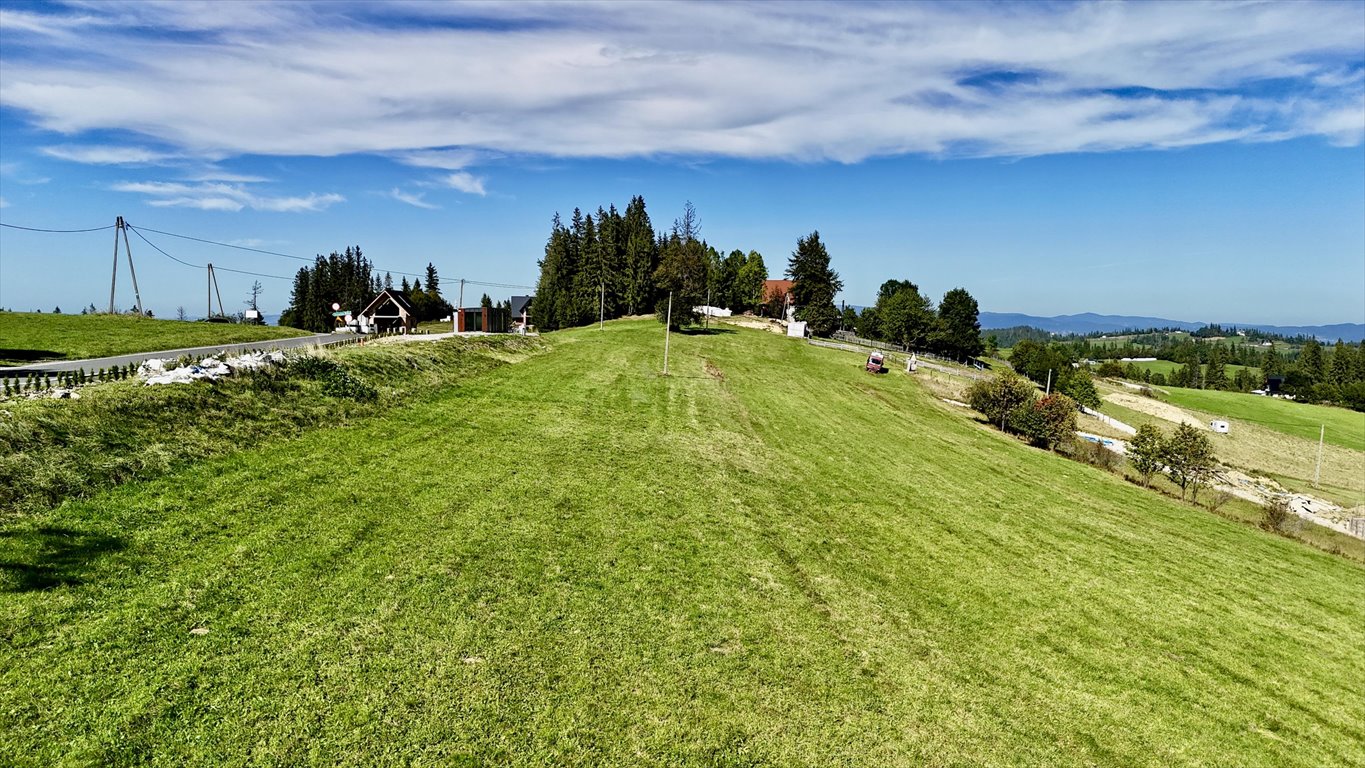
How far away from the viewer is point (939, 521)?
1858cm

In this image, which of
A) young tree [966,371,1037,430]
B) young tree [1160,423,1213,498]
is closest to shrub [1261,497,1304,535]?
young tree [1160,423,1213,498]

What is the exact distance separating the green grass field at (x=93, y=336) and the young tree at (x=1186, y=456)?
2086 inches

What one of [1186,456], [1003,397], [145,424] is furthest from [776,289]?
[145,424]

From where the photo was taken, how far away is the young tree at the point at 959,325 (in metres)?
96.2

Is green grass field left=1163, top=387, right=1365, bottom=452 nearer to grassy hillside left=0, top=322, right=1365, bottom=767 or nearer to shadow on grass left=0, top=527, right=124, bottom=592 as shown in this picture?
grassy hillside left=0, top=322, right=1365, bottom=767

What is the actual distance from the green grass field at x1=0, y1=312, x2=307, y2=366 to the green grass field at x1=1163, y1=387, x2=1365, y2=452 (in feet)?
376

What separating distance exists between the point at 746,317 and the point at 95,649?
87437mm

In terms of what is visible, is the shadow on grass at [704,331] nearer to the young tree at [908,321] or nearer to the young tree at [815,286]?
the young tree at [815,286]

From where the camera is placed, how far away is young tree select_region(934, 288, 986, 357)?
9625 cm

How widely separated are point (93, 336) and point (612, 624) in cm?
3497

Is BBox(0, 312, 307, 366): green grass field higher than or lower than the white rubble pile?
higher

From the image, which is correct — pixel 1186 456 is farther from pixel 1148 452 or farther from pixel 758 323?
pixel 758 323

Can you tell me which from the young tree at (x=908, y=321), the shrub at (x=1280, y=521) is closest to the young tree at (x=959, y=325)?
the young tree at (x=908, y=321)

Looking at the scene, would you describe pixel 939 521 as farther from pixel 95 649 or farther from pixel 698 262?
pixel 698 262
